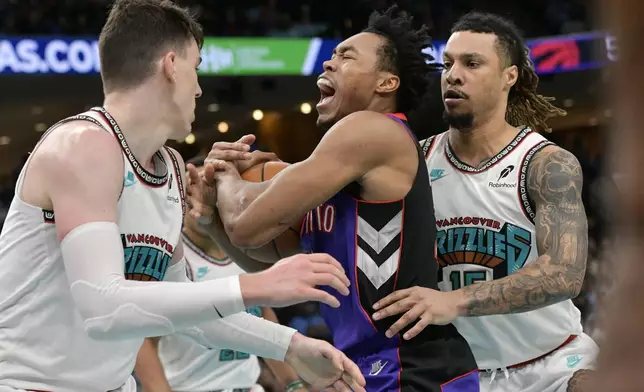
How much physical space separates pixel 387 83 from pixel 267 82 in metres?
11.2

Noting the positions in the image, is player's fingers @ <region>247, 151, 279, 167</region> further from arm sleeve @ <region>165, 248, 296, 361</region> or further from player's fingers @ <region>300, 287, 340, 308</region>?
player's fingers @ <region>300, 287, 340, 308</region>

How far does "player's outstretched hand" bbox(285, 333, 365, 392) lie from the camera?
2.59m

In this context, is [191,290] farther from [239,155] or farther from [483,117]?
[483,117]

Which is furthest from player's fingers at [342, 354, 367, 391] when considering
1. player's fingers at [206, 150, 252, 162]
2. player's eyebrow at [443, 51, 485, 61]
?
player's eyebrow at [443, 51, 485, 61]

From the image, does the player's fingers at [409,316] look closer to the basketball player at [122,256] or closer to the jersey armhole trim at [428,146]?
the basketball player at [122,256]

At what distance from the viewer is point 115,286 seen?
230 cm

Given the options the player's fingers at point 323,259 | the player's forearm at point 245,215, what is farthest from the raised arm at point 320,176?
the player's fingers at point 323,259

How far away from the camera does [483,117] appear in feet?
11.7

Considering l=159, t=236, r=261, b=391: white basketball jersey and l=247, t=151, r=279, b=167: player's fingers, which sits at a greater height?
l=247, t=151, r=279, b=167: player's fingers

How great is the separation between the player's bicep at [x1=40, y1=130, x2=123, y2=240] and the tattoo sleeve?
1271mm

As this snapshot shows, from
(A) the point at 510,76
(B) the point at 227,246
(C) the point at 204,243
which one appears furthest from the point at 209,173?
(C) the point at 204,243

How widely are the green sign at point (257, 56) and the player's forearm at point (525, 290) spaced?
10.2m

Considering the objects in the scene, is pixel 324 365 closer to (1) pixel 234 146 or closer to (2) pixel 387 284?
(2) pixel 387 284

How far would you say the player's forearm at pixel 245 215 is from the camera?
2857 millimetres
